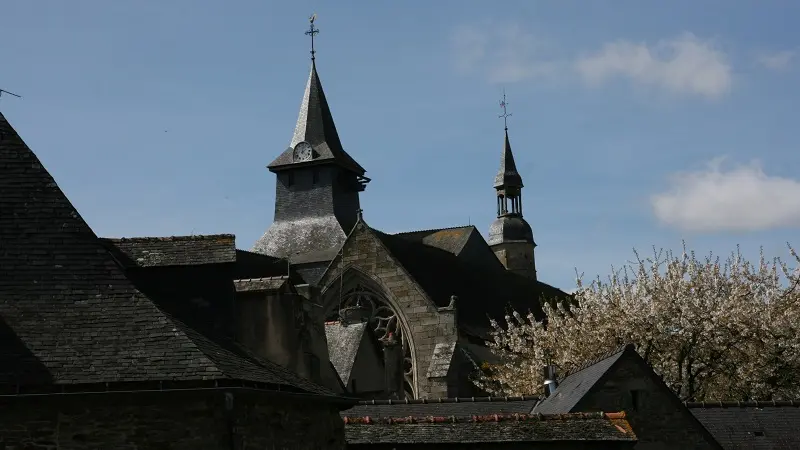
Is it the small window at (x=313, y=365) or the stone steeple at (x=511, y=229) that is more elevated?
the stone steeple at (x=511, y=229)

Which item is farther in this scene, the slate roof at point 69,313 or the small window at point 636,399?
the small window at point 636,399

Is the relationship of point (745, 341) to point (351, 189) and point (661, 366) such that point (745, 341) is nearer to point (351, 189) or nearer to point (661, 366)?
point (661, 366)

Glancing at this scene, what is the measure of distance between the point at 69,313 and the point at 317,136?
44156mm

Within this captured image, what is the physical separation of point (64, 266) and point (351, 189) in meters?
43.3

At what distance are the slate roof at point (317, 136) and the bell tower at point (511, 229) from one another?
36.1 feet

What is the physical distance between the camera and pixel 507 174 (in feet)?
222

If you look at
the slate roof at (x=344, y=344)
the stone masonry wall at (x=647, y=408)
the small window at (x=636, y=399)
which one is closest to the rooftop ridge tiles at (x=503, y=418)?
the stone masonry wall at (x=647, y=408)

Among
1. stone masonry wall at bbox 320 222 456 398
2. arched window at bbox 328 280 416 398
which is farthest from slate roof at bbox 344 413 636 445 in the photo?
arched window at bbox 328 280 416 398

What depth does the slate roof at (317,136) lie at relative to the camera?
5769 centimetres

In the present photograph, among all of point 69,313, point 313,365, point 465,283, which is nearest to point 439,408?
point 313,365

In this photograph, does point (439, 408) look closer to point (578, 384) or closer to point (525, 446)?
point (578, 384)

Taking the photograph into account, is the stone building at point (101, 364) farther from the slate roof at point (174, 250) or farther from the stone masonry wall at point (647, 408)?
the stone masonry wall at point (647, 408)

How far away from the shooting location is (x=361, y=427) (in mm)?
18656

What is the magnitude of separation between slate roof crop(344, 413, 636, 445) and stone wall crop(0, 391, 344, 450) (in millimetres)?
4395
